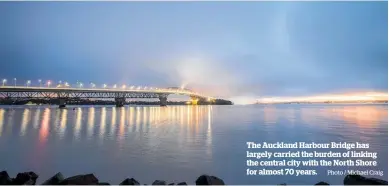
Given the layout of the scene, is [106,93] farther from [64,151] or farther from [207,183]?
[207,183]

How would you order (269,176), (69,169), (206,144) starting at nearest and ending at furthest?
(269,176), (69,169), (206,144)

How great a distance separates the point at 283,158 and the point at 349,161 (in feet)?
8.66

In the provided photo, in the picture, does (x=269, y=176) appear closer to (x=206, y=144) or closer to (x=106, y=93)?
(x=206, y=144)

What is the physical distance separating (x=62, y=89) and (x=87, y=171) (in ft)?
287

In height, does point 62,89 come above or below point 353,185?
above

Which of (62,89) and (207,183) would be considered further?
(62,89)

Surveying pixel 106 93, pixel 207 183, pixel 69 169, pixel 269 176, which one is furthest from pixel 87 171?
pixel 106 93

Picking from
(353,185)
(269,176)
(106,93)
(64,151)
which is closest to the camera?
(353,185)

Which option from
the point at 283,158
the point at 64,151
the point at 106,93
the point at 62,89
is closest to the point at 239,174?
the point at 283,158

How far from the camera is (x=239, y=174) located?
1104cm

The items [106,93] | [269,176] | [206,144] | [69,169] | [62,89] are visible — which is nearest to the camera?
[269,176]

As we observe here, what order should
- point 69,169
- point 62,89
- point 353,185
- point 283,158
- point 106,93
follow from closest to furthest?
point 353,185 → point 69,169 → point 283,158 → point 62,89 → point 106,93

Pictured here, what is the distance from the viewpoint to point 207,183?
313 inches

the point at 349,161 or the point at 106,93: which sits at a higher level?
the point at 106,93
